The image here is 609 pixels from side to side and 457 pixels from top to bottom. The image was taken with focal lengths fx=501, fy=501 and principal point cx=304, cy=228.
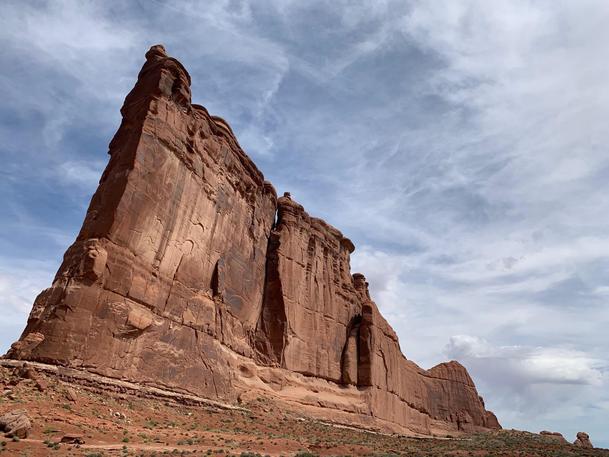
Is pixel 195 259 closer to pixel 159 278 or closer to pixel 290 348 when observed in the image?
pixel 159 278

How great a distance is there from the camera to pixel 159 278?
25.9 metres

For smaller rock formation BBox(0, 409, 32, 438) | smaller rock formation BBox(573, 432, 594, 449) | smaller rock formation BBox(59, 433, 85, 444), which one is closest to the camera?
smaller rock formation BBox(0, 409, 32, 438)

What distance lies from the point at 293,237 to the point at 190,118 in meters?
16.3

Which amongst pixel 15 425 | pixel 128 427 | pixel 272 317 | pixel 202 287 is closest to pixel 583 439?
pixel 272 317

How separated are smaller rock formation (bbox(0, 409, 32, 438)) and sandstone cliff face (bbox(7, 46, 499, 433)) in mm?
4949

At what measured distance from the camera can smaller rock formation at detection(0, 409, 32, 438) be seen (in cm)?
1444

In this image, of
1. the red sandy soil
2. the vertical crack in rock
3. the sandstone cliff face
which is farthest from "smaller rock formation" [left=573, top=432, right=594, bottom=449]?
the red sandy soil

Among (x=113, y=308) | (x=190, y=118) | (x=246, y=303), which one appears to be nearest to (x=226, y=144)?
(x=190, y=118)

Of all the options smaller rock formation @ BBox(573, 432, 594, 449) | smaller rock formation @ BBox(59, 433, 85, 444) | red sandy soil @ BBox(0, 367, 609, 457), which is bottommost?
smaller rock formation @ BBox(59, 433, 85, 444)

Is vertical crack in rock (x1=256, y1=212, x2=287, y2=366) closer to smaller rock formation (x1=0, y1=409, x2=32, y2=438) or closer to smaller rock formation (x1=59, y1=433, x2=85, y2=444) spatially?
smaller rock formation (x1=59, y1=433, x2=85, y2=444)

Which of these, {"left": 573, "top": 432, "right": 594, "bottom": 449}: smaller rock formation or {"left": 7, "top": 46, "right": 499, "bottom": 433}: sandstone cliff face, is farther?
{"left": 573, "top": 432, "right": 594, "bottom": 449}: smaller rock formation

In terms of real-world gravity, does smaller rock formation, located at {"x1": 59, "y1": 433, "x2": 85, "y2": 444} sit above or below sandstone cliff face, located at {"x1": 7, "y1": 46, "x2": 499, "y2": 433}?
below

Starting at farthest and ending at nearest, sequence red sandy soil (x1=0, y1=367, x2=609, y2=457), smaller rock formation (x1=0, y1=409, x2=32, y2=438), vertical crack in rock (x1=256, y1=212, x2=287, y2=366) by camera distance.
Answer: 1. vertical crack in rock (x1=256, y1=212, x2=287, y2=366)
2. red sandy soil (x1=0, y1=367, x2=609, y2=457)
3. smaller rock formation (x1=0, y1=409, x2=32, y2=438)

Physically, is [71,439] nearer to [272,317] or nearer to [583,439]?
[272,317]
